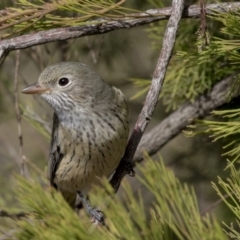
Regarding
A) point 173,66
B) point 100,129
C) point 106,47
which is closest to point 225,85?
point 173,66

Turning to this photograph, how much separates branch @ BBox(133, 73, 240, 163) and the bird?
41cm

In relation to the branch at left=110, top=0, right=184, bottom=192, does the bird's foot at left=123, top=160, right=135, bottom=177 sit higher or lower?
lower

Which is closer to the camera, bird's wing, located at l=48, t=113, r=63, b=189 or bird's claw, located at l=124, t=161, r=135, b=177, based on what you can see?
bird's claw, located at l=124, t=161, r=135, b=177

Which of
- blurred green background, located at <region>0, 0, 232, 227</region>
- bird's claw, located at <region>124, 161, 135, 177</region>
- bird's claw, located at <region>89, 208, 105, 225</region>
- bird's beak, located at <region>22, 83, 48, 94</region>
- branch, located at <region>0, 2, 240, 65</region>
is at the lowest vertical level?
blurred green background, located at <region>0, 0, 232, 227</region>

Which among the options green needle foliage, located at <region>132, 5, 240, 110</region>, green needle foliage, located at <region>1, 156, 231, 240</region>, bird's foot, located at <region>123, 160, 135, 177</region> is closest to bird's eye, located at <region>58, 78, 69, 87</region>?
green needle foliage, located at <region>132, 5, 240, 110</region>

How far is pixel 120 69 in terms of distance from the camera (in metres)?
4.87

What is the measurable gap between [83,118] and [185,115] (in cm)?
67

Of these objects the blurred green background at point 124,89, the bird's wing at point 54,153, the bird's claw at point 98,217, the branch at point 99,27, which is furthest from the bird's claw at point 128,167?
the blurred green background at point 124,89

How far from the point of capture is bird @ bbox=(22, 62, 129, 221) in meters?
3.10

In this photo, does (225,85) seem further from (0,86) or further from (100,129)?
(0,86)

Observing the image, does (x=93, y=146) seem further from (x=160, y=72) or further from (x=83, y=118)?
(x=160, y=72)

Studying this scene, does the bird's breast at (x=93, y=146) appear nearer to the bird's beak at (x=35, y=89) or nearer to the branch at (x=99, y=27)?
the bird's beak at (x=35, y=89)

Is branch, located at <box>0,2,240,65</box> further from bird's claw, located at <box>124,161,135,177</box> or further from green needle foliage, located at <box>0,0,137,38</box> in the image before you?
bird's claw, located at <box>124,161,135,177</box>

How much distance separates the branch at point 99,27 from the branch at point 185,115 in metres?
0.87
